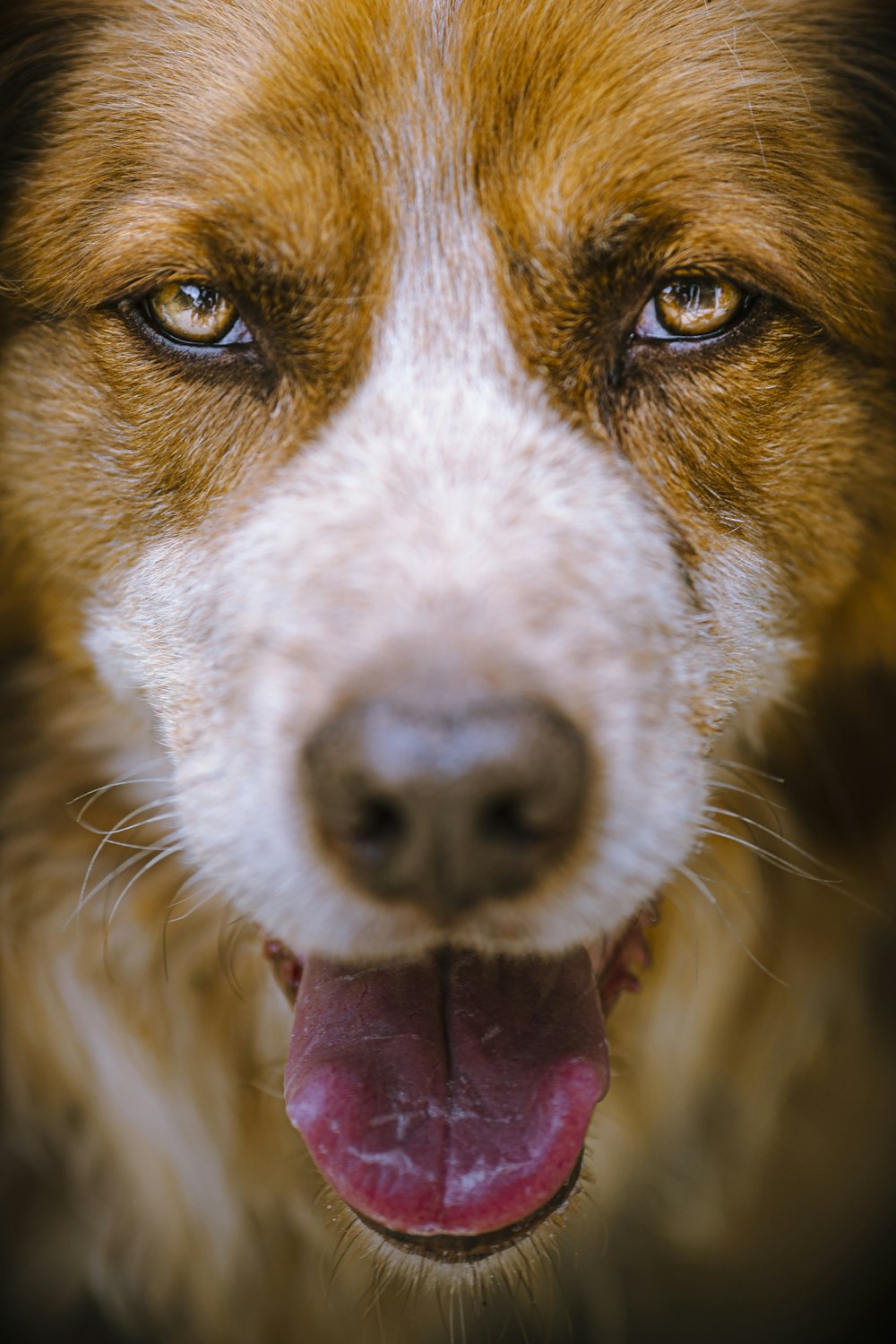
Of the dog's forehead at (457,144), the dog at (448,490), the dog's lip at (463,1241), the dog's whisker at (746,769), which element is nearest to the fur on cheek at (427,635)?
the dog at (448,490)

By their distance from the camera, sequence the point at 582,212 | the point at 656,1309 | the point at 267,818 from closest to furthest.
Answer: the point at 267,818
the point at 582,212
the point at 656,1309

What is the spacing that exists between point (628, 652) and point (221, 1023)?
1190 millimetres

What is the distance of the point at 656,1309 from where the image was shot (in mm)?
2803

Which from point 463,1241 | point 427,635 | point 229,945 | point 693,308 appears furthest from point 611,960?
point 693,308

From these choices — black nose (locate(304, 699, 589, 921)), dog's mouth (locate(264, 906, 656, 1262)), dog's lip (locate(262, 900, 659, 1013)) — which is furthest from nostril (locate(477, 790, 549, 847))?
dog's lip (locate(262, 900, 659, 1013))

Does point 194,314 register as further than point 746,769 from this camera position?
No

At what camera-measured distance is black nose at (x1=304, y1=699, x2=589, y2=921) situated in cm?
131

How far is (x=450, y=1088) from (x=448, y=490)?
799 mm

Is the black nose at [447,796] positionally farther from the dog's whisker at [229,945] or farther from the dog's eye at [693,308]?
the dog's whisker at [229,945]

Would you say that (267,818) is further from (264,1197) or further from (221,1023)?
(264,1197)

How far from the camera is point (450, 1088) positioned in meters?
1.68

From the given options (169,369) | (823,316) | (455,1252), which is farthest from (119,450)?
(455,1252)

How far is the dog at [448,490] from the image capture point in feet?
4.73

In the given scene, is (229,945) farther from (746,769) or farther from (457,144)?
(457,144)
